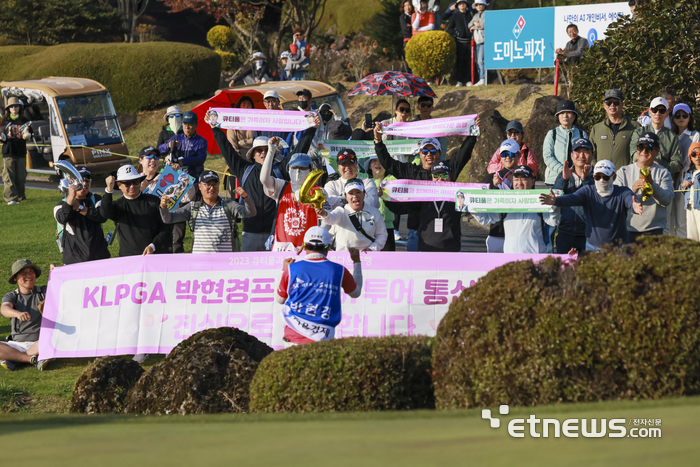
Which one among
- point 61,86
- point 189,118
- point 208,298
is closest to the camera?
point 208,298

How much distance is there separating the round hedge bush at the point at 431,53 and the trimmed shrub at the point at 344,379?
61.3 ft

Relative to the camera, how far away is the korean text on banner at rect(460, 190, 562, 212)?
8016mm

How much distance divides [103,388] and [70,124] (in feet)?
51.8

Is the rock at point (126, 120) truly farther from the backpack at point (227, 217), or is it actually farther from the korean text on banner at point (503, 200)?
the korean text on banner at point (503, 200)

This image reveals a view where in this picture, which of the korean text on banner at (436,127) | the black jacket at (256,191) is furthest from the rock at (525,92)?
the black jacket at (256,191)

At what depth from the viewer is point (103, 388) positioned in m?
6.52

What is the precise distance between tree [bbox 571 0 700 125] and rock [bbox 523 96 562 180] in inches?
165

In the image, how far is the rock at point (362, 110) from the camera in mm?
24281

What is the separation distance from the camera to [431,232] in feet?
28.3

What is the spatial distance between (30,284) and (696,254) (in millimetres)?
6930

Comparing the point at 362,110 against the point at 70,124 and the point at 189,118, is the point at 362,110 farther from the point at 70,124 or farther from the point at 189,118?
the point at 189,118

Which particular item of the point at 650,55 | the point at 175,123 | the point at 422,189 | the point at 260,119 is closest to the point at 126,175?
the point at 260,119

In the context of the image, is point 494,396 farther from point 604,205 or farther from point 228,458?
point 604,205

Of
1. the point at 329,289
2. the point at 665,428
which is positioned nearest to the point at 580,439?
the point at 665,428
